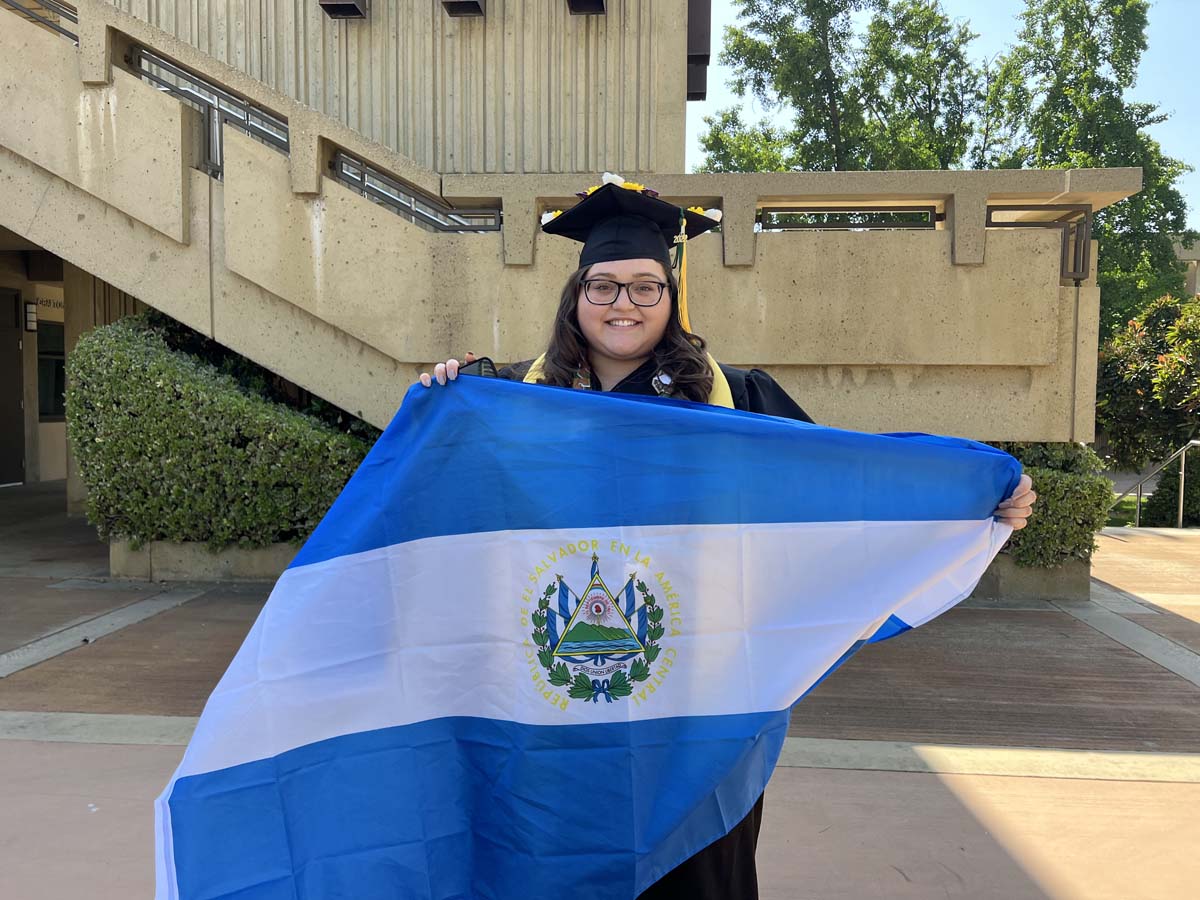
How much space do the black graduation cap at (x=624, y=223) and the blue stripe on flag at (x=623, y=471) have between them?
41 cm

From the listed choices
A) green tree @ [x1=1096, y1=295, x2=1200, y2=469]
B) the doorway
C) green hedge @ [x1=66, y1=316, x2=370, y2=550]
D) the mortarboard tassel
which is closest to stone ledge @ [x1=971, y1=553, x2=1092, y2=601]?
green hedge @ [x1=66, y1=316, x2=370, y2=550]

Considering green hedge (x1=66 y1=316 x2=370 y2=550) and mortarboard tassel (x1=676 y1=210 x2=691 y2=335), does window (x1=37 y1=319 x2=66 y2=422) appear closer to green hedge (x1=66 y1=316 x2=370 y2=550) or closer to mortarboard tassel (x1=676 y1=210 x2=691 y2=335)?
green hedge (x1=66 y1=316 x2=370 y2=550)

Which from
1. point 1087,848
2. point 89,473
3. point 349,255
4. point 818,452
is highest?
point 349,255

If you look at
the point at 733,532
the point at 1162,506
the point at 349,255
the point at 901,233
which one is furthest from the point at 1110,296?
the point at 733,532

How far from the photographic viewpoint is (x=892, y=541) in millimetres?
2305

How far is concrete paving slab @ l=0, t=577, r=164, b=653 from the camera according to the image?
6004 mm

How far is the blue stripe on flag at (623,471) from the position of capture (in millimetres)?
2246

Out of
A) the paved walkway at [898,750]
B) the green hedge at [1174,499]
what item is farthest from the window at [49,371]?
the green hedge at [1174,499]

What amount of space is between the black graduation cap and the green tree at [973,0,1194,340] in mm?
22090

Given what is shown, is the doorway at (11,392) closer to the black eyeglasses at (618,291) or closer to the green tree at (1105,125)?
the black eyeglasses at (618,291)

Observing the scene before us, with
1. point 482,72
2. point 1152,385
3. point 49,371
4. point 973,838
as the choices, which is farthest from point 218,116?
point 1152,385

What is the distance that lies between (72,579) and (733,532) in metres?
7.10

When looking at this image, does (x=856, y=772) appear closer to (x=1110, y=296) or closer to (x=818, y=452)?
(x=818, y=452)

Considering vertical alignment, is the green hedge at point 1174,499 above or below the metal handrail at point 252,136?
below
